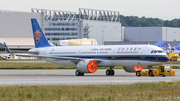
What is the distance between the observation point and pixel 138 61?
118 ft

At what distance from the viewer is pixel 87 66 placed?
123ft

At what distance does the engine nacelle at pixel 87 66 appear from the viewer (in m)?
37.4

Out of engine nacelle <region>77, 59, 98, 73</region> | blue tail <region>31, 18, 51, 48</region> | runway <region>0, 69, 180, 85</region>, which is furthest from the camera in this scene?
blue tail <region>31, 18, 51, 48</region>

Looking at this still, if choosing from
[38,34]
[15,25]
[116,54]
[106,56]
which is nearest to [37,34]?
[38,34]

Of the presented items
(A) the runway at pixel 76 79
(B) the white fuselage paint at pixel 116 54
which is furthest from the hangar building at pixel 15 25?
(A) the runway at pixel 76 79

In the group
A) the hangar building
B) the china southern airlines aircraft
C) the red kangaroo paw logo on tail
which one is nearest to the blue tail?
the red kangaroo paw logo on tail

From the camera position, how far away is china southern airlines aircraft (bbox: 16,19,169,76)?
35656 millimetres

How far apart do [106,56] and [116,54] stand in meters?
1.33

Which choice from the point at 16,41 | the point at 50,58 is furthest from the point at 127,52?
the point at 16,41

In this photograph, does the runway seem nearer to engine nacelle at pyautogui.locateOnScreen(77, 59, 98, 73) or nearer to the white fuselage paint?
the white fuselage paint

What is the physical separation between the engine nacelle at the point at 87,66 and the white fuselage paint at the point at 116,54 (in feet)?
3.60

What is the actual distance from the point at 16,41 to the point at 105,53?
9934cm

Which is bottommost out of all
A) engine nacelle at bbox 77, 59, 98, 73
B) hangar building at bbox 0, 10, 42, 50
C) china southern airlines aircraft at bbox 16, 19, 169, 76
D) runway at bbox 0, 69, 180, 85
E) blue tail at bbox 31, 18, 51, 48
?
runway at bbox 0, 69, 180, 85

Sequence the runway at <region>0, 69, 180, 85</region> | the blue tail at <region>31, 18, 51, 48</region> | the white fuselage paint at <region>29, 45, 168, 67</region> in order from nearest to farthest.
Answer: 1. the runway at <region>0, 69, 180, 85</region>
2. the white fuselage paint at <region>29, 45, 168, 67</region>
3. the blue tail at <region>31, 18, 51, 48</region>
